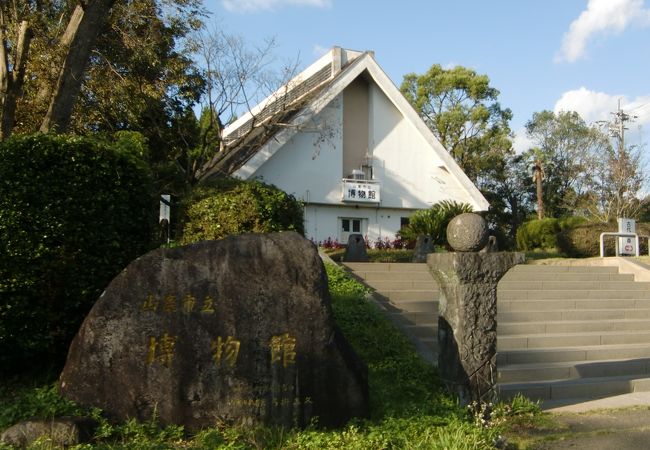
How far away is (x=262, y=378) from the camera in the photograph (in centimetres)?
471

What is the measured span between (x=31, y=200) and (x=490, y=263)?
433cm

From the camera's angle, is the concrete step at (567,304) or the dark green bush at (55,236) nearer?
the dark green bush at (55,236)

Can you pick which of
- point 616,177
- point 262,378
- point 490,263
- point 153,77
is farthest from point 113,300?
point 616,177

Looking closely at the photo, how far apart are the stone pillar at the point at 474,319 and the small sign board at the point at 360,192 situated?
1555 cm

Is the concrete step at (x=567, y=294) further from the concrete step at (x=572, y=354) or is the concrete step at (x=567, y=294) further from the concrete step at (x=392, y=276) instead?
the concrete step at (x=572, y=354)

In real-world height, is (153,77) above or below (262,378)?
above

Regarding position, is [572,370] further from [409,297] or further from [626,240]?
[626,240]

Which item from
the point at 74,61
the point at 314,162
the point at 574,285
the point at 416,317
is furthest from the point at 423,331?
the point at 314,162

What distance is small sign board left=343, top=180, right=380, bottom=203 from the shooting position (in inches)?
830

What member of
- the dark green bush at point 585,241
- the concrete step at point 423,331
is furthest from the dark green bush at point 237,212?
the dark green bush at point 585,241

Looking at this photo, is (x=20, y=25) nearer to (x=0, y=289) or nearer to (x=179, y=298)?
(x=0, y=289)

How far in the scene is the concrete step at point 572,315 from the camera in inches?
375

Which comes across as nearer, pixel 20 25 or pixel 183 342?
pixel 183 342

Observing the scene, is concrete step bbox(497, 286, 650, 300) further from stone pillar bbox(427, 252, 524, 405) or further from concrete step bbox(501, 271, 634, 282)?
stone pillar bbox(427, 252, 524, 405)
